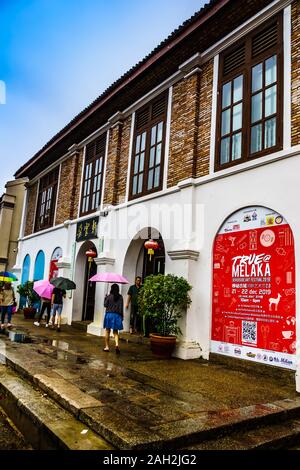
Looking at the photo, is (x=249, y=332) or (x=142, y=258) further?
(x=142, y=258)

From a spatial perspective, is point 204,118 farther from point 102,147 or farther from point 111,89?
point 102,147

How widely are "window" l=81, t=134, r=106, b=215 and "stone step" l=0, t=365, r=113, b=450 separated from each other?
798 cm

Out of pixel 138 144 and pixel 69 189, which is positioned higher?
pixel 138 144

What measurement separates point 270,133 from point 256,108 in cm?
77

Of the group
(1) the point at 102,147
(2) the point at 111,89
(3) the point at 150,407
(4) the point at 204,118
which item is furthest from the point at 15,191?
(3) the point at 150,407

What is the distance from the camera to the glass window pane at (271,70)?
7094mm

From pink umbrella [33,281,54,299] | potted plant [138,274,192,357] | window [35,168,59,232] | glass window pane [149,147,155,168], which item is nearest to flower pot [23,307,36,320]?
pink umbrella [33,281,54,299]

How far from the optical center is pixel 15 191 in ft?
74.8

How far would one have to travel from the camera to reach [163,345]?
7.47 meters

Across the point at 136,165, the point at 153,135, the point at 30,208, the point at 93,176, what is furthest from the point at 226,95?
the point at 30,208

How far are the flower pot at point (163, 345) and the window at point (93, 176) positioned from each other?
232 inches

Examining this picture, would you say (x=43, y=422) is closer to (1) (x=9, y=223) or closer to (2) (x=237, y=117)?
(2) (x=237, y=117)

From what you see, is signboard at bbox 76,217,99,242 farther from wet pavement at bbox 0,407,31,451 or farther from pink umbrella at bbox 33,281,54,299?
wet pavement at bbox 0,407,31,451

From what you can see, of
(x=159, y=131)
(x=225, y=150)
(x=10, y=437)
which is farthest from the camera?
(x=159, y=131)
